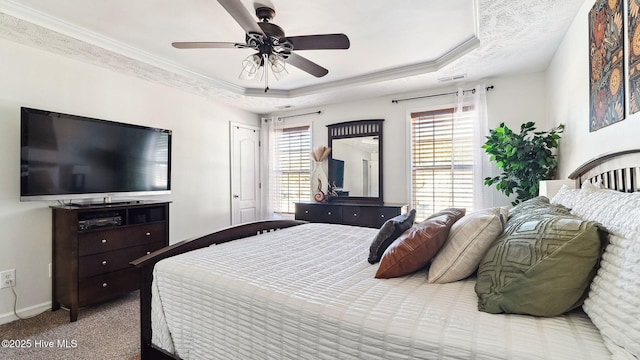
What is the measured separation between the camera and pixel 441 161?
12.8 ft

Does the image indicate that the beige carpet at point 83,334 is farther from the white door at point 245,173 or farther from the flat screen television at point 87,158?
the white door at point 245,173

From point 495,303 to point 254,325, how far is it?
0.91m

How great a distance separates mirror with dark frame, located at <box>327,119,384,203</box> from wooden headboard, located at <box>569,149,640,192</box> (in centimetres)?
256

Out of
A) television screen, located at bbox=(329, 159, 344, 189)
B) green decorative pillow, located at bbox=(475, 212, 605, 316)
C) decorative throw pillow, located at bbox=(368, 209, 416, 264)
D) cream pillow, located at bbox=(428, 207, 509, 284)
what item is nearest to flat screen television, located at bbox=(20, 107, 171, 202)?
television screen, located at bbox=(329, 159, 344, 189)

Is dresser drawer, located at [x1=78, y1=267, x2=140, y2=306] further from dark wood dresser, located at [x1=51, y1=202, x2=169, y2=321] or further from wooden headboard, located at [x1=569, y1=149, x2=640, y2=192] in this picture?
wooden headboard, located at [x1=569, y1=149, x2=640, y2=192]

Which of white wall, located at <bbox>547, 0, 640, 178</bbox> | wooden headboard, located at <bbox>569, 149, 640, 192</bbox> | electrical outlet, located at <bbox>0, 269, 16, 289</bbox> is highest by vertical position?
white wall, located at <bbox>547, 0, 640, 178</bbox>

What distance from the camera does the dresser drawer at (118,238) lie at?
2.60 meters

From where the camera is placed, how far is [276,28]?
Result: 6.61 feet

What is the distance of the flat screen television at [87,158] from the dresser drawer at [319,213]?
5.89 feet

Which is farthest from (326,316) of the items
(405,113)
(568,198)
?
(405,113)

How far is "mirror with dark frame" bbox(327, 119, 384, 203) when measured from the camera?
4289mm

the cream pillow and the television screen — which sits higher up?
the television screen

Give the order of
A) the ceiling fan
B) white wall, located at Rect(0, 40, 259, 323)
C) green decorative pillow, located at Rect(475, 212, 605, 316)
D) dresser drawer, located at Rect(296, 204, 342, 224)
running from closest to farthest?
green decorative pillow, located at Rect(475, 212, 605, 316) < the ceiling fan < white wall, located at Rect(0, 40, 259, 323) < dresser drawer, located at Rect(296, 204, 342, 224)

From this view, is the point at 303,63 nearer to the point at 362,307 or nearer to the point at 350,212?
the point at 362,307
